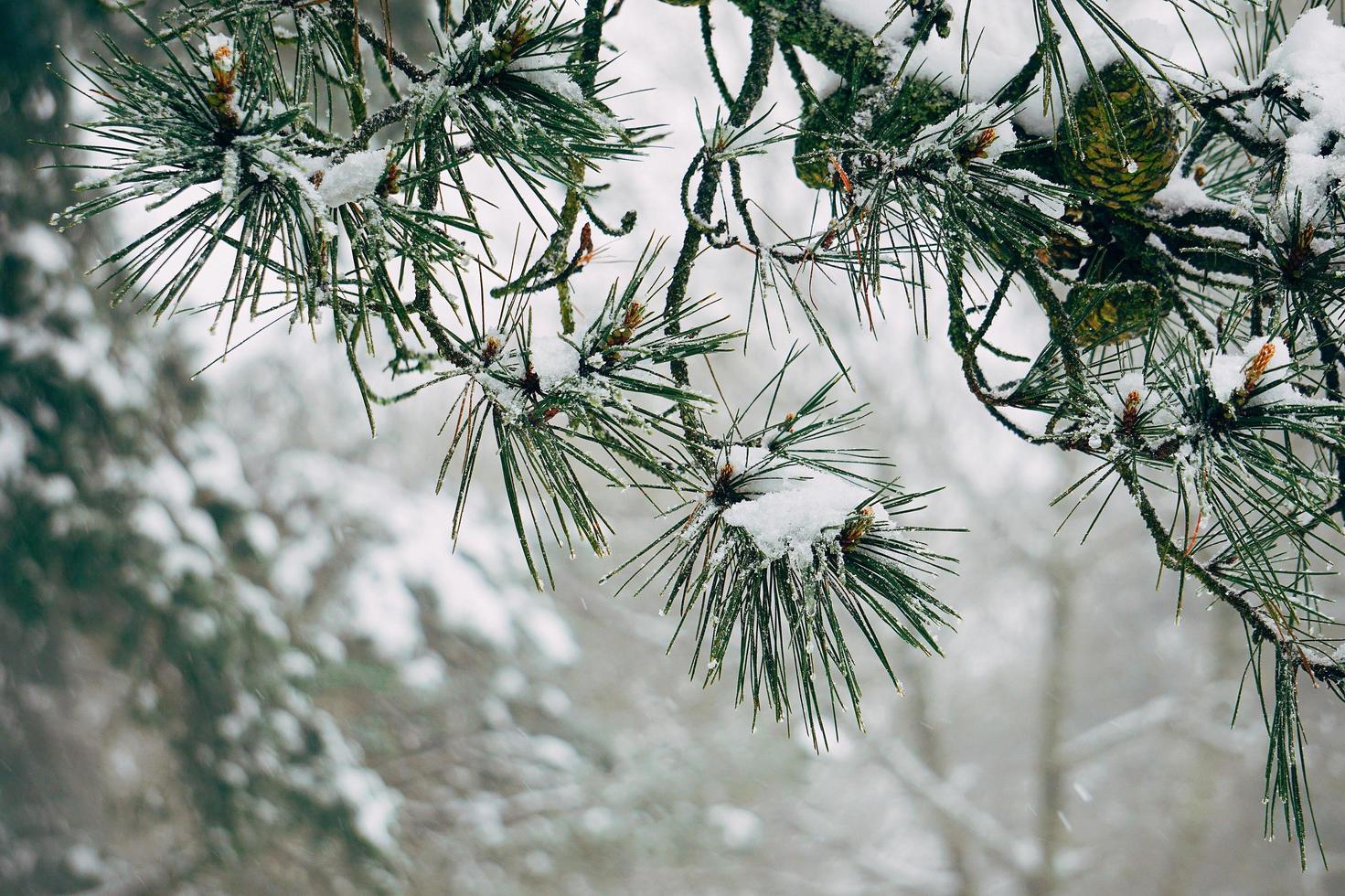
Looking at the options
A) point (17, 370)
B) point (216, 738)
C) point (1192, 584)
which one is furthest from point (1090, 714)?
point (17, 370)

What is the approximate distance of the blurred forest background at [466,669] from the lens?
2.80 m

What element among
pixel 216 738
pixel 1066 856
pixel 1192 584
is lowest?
pixel 216 738

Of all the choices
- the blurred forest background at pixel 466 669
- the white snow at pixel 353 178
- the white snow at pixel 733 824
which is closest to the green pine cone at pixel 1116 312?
the white snow at pixel 353 178

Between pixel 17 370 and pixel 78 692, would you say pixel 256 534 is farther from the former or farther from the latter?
pixel 17 370

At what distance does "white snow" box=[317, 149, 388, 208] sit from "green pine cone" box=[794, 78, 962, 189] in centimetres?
30

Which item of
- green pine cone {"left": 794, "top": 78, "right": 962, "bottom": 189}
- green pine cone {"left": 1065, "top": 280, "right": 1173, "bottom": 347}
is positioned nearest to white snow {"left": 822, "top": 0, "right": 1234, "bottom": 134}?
green pine cone {"left": 794, "top": 78, "right": 962, "bottom": 189}

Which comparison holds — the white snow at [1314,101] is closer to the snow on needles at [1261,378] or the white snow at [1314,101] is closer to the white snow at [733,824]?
the snow on needles at [1261,378]

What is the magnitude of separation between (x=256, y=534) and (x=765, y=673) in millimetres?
3230

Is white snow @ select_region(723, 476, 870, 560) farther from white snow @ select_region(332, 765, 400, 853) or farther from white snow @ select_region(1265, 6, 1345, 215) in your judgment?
white snow @ select_region(332, 765, 400, 853)

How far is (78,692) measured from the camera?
2.88m

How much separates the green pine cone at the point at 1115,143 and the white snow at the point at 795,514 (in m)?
0.31

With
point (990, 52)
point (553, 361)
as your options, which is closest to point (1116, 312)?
point (990, 52)

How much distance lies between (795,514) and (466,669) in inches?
140

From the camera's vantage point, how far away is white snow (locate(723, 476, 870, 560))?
52cm
